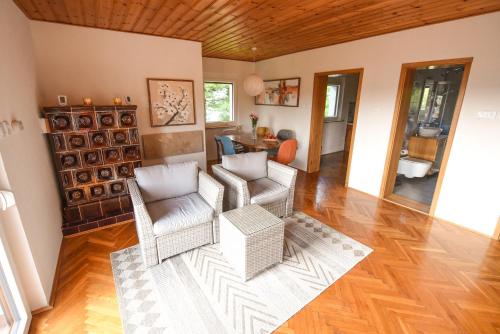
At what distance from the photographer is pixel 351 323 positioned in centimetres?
168

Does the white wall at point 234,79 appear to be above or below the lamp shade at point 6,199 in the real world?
above

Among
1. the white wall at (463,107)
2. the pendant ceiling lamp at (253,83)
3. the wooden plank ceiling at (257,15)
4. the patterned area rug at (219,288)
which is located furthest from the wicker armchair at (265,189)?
the wooden plank ceiling at (257,15)

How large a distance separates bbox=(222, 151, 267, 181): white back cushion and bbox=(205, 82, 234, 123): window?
2.94 metres

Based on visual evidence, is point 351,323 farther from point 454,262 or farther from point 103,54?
point 103,54

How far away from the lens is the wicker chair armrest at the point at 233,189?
2.54m

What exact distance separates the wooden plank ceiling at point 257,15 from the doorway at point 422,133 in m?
0.66

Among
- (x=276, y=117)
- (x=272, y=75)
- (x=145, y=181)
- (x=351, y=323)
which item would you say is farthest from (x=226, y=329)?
(x=272, y=75)

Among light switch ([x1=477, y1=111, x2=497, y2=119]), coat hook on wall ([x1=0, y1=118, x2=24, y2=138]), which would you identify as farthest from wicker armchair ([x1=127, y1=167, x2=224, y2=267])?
light switch ([x1=477, y1=111, x2=497, y2=119])

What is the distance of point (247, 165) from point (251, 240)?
51.3 inches

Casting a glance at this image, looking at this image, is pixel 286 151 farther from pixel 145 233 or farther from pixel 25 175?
pixel 25 175

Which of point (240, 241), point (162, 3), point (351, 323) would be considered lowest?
point (351, 323)

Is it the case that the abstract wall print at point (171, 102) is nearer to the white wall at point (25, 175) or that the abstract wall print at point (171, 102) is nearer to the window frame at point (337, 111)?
the white wall at point (25, 175)

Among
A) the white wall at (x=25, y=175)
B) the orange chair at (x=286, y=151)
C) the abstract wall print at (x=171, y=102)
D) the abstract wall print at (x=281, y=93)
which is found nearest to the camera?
the white wall at (x=25, y=175)

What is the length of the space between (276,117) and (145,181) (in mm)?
3762
